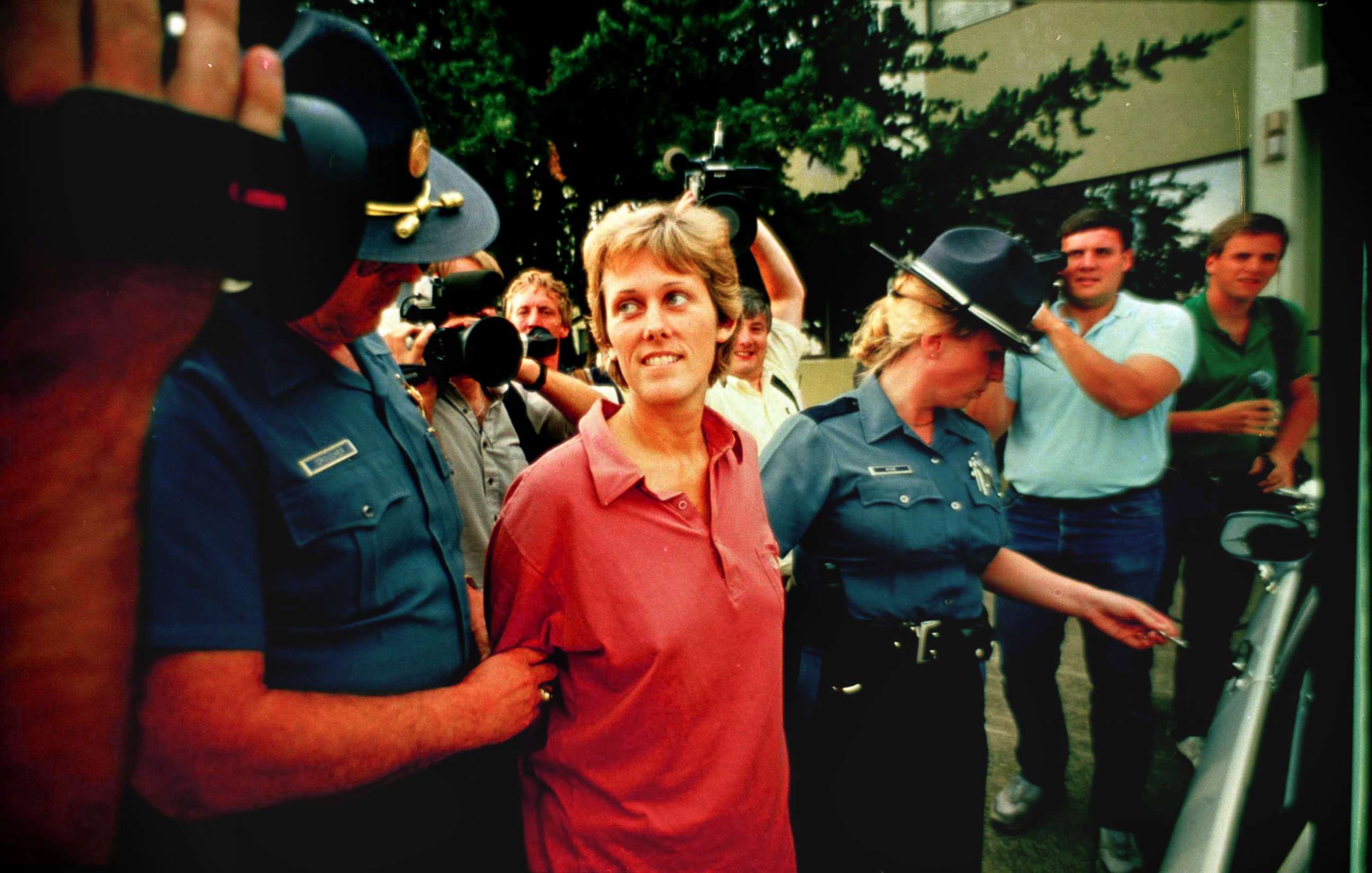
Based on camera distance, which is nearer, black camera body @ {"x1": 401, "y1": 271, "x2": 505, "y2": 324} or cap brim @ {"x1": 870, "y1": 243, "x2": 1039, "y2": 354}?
black camera body @ {"x1": 401, "y1": 271, "x2": 505, "y2": 324}

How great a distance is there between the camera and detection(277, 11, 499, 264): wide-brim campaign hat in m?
0.57

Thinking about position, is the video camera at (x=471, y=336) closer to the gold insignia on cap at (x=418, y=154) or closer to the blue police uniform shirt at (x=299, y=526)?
the blue police uniform shirt at (x=299, y=526)

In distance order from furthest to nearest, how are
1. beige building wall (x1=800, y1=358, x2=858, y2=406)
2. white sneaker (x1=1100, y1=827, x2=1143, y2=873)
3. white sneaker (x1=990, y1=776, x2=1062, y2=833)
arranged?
beige building wall (x1=800, y1=358, x2=858, y2=406)
white sneaker (x1=990, y1=776, x2=1062, y2=833)
white sneaker (x1=1100, y1=827, x2=1143, y2=873)

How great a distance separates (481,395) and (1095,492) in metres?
2.43

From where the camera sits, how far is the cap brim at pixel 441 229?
908 millimetres

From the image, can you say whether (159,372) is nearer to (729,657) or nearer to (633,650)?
(633,650)

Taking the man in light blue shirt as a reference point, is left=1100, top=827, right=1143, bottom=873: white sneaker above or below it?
below

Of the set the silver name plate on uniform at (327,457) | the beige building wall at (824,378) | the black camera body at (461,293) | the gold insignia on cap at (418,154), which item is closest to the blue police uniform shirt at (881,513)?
the black camera body at (461,293)

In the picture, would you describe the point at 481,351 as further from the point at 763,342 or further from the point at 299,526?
the point at 763,342

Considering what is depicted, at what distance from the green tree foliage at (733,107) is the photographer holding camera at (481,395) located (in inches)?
11.7

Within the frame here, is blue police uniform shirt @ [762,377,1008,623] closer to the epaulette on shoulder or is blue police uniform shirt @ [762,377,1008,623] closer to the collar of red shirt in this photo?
the epaulette on shoulder

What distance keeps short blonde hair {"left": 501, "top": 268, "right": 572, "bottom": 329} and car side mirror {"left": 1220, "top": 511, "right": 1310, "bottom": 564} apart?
7.29ft

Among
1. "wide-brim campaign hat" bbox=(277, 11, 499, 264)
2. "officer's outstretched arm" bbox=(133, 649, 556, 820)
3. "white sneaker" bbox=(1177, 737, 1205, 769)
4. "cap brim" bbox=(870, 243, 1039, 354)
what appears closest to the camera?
"wide-brim campaign hat" bbox=(277, 11, 499, 264)

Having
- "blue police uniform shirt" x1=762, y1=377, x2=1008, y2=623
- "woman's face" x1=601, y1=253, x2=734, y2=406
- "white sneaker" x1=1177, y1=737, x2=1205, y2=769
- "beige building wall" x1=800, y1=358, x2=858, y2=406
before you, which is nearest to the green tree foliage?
"woman's face" x1=601, y1=253, x2=734, y2=406
